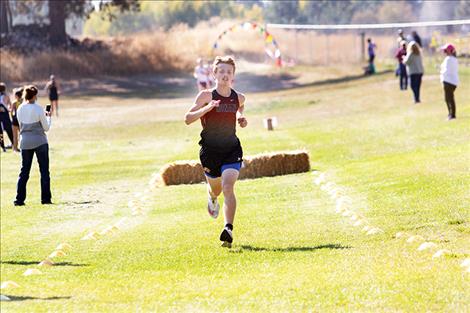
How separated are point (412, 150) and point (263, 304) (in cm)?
1425

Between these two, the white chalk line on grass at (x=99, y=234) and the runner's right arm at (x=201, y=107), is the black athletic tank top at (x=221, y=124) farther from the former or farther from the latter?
the white chalk line on grass at (x=99, y=234)

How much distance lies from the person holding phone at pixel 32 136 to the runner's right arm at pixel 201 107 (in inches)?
226

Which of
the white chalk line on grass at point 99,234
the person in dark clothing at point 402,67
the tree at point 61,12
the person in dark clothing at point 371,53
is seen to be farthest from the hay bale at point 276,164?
the tree at point 61,12

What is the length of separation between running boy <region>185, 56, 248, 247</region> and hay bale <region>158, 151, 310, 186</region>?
8.62 metres

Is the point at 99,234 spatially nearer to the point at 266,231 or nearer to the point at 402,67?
the point at 266,231

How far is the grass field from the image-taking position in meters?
10.2

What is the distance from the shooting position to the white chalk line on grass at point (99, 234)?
12.2 meters

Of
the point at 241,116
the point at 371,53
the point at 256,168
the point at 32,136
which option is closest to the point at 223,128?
the point at 241,116

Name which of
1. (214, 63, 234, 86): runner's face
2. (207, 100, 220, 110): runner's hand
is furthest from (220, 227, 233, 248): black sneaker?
(214, 63, 234, 86): runner's face

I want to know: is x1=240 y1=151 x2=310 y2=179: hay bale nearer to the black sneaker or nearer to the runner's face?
the black sneaker

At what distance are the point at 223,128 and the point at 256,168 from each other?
29.7 ft

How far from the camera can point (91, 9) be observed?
8031 cm

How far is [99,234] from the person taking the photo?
15836mm

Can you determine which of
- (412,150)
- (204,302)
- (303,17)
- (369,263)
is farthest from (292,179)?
(303,17)
